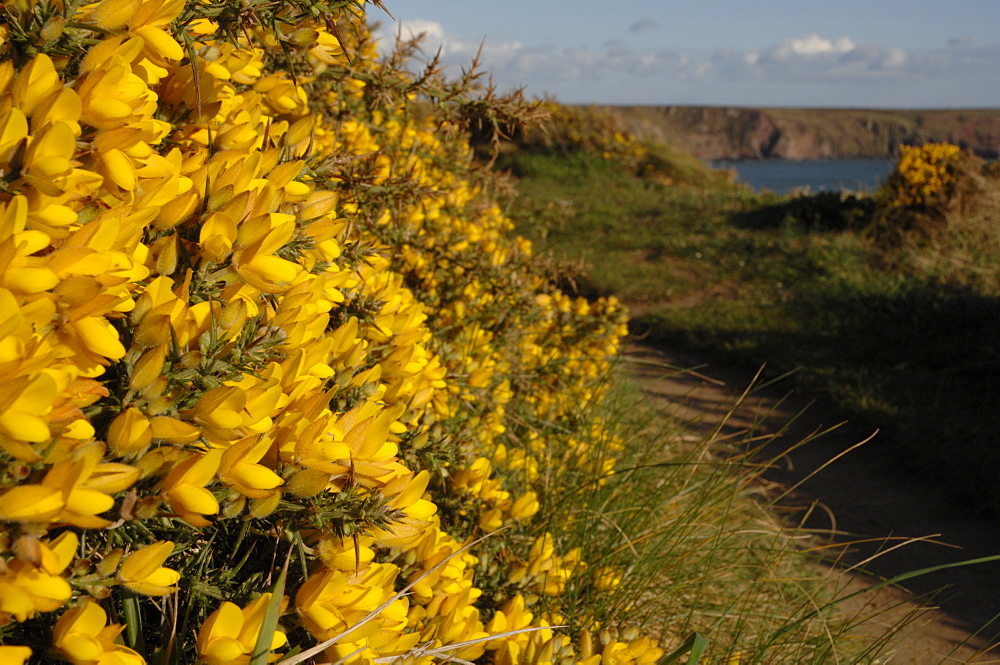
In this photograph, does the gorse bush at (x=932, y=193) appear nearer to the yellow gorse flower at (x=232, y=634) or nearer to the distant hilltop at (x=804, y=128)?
the yellow gorse flower at (x=232, y=634)

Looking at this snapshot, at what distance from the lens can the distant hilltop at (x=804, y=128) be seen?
40219mm

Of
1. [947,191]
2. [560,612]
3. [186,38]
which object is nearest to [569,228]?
[947,191]

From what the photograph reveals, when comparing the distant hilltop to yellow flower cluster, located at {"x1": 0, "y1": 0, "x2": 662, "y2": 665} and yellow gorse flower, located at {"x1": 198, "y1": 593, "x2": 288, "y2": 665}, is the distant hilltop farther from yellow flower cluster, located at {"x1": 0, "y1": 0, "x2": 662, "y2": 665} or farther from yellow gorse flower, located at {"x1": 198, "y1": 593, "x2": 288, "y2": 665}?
yellow gorse flower, located at {"x1": 198, "y1": 593, "x2": 288, "y2": 665}

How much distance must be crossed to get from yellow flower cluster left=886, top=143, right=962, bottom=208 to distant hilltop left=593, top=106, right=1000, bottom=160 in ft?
102

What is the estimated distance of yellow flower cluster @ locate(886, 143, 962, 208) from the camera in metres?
8.85

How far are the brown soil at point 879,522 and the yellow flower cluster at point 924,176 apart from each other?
4830 millimetres

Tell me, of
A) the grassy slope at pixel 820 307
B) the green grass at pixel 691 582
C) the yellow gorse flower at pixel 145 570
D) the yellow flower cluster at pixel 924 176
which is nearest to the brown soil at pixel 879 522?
the grassy slope at pixel 820 307

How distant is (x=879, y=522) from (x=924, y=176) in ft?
21.5

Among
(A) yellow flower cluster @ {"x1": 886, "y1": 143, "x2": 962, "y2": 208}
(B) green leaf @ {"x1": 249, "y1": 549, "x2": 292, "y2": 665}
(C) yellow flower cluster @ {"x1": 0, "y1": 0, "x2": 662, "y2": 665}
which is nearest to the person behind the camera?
(C) yellow flower cluster @ {"x1": 0, "y1": 0, "x2": 662, "y2": 665}

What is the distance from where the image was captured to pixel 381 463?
970 millimetres

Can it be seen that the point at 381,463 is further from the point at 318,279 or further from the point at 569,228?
the point at 569,228

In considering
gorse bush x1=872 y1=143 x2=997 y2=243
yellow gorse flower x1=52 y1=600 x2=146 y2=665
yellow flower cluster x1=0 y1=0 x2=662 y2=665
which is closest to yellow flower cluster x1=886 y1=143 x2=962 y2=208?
gorse bush x1=872 y1=143 x2=997 y2=243

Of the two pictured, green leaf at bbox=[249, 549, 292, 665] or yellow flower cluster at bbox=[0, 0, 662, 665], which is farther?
green leaf at bbox=[249, 549, 292, 665]

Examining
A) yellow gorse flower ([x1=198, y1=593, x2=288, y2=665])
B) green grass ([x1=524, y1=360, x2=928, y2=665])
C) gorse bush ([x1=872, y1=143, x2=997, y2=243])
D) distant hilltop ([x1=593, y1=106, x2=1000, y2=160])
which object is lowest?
green grass ([x1=524, y1=360, x2=928, y2=665])
